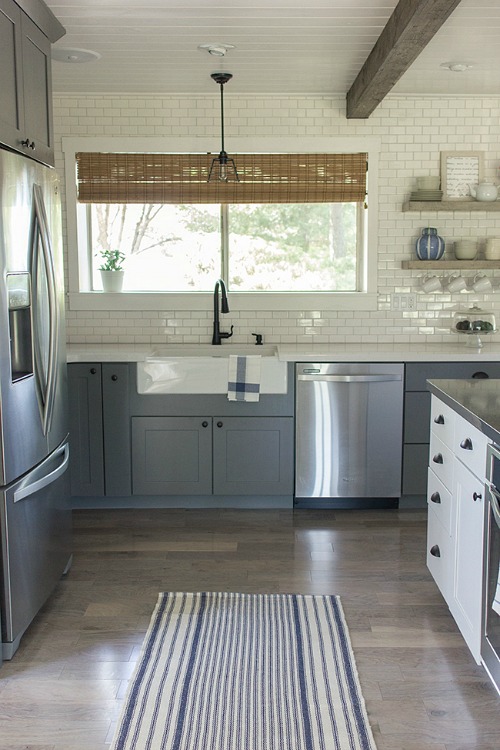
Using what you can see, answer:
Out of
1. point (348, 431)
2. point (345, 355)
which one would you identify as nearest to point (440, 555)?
Result: point (348, 431)

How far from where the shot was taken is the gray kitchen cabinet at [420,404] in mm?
4387

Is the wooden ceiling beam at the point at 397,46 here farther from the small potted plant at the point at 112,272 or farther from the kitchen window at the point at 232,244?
the small potted plant at the point at 112,272

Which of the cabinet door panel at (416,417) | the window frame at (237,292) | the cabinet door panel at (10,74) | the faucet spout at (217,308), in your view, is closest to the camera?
the cabinet door panel at (10,74)

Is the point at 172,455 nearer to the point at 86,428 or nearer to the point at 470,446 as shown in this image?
the point at 86,428

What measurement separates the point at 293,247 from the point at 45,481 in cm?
266

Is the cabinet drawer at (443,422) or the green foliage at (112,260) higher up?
the green foliage at (112,260)

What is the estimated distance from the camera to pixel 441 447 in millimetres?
3076

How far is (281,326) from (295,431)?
2.85 feet

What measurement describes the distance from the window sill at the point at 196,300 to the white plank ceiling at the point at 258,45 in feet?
4.22

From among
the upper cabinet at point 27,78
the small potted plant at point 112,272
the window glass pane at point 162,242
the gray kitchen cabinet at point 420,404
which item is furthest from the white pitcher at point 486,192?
the upper cabinet at point 27,78

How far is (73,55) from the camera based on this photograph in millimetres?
3867

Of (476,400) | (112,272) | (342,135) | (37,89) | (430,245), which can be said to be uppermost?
(342,135)

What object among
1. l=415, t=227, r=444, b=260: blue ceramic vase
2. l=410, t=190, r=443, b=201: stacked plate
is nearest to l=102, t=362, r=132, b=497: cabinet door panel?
l=415, t=227, r=444, b=260: blue ceramic vase

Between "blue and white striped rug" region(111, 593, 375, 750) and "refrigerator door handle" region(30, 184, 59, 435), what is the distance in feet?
3.24
